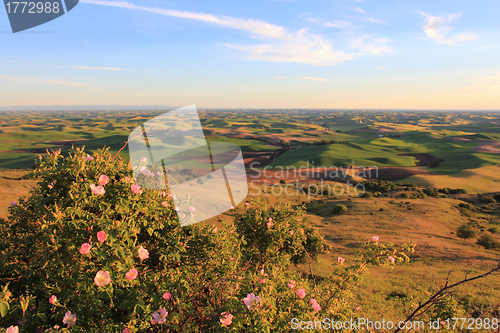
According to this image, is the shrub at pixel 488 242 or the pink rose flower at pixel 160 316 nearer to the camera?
the pink rose flower at pixel 160 316

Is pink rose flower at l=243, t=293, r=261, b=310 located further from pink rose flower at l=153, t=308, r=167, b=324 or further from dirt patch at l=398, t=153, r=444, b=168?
dirt patch at l=398, t=153, r=444, b=168

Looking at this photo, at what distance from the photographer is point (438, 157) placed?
97.1m

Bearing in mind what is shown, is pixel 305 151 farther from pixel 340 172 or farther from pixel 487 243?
pixel 487 243

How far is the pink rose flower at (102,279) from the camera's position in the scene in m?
3.17

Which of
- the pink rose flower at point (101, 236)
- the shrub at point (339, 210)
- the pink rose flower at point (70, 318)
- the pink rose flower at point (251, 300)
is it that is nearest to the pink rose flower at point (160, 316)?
the pink rose flower at point (70, 318)

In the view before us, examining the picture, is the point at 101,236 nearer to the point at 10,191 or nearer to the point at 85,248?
the point at 85,248

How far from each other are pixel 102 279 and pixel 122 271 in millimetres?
272

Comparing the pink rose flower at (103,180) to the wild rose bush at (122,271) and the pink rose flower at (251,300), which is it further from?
the pink rose flower at (251,300)

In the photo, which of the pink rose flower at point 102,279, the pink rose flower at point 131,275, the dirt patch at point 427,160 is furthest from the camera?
the dirt patch at point 427,160

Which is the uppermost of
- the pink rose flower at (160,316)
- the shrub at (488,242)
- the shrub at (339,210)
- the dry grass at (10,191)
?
the pink rose flower at (160,316)

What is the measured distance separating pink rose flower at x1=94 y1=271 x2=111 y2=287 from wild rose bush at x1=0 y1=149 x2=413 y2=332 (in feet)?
0.04

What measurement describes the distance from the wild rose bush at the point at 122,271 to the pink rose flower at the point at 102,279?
0.04 feet

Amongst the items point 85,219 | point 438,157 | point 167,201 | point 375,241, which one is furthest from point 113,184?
point 438,157

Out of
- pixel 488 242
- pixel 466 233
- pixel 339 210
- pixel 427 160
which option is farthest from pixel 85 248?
pixel 427 160
